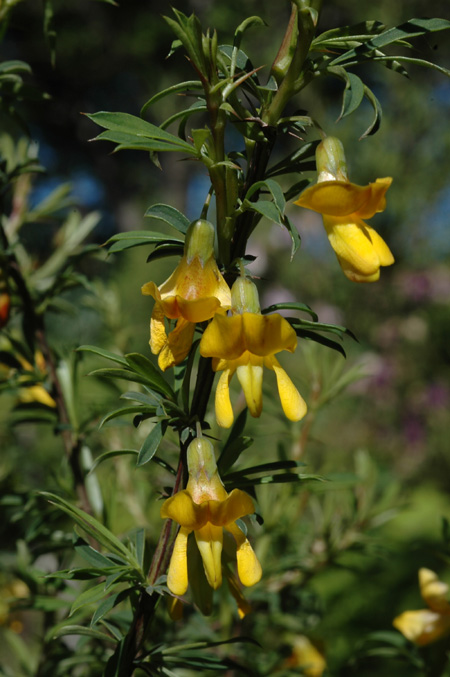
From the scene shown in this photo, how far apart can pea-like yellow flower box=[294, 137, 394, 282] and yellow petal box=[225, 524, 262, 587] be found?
0.14m

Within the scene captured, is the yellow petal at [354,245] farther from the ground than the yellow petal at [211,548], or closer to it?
farther from the ground

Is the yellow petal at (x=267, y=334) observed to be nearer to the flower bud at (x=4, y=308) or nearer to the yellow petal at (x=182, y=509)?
the yellow petal at (x=182, y=509)

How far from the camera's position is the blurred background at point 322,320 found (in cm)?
69

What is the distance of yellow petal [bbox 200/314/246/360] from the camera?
288 millimetres

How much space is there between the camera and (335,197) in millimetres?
311

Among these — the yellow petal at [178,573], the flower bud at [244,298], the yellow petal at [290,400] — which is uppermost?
the flower bud at [244,298]

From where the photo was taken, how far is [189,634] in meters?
0.59

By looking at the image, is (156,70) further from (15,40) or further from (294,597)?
(294,597)

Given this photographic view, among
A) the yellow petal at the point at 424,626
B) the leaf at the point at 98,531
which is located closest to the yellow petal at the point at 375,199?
the leaf at the point at 98,531

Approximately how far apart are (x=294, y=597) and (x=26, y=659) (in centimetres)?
29

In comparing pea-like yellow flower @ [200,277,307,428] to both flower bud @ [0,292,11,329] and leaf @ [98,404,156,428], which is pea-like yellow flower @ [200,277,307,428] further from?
flower bud @ [0,292,11,329]

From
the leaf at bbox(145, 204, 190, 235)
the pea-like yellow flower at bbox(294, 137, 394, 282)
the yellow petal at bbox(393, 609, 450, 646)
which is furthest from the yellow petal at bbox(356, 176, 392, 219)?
the yellow petal at bbox(393, 609, 450, 646)

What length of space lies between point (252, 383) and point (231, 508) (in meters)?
0.06

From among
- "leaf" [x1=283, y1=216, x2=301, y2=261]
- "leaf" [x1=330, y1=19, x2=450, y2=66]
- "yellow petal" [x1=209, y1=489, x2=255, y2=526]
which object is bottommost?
"yellow petal" [x1=209, y1=489, x2=255, y2=526]
